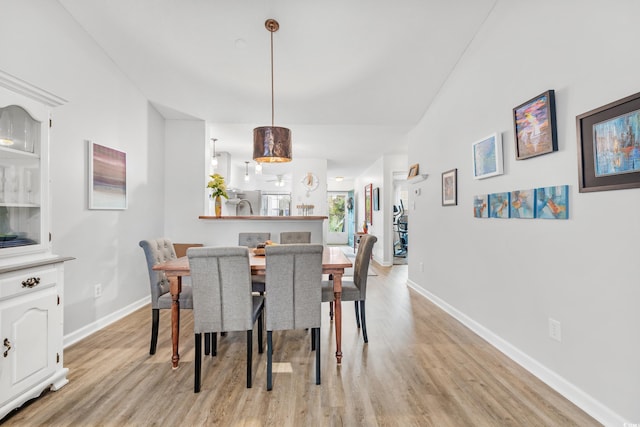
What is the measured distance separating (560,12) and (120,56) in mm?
3905

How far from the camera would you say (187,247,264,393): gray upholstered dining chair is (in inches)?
74.7

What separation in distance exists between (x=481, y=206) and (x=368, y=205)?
217 inches

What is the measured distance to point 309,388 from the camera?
6.52ft

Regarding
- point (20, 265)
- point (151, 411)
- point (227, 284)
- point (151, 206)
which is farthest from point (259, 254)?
point (151, 206)

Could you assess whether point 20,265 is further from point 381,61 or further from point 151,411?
point 381,61

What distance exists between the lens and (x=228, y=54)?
10.6 feet

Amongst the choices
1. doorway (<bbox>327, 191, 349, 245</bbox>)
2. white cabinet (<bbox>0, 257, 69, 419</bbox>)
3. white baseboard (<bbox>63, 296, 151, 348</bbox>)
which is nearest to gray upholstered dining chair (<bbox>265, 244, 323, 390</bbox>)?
white cabinet (<bbox>0, 257, 69, 419</bbox>)

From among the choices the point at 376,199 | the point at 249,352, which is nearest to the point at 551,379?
the point at 249,352

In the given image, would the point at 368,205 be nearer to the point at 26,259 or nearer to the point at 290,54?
the point at 290,54

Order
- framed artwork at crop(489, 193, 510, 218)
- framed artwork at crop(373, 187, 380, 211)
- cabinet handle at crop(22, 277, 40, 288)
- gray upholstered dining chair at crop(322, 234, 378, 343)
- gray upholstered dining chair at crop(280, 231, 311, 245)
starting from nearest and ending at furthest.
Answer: cabinet handle at crop(22, 277, 40, 288) < framed artwork at crop(489, 193, 510, 218) < gray upholstered dining chair at crop(322, 234, 378, 343) < gray upholstered dining chair at crop(280, 231, 311, 245) < framed artwork at crop(373, 187, 380, 211)

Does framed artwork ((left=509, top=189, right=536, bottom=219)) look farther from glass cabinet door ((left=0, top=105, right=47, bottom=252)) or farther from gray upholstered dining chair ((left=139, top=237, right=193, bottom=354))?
glass cabinet door ((left=0, top=105, right=47, bottom=252))

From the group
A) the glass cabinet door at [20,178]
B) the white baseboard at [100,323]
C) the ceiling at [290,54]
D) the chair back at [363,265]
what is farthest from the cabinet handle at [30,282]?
the ceiling at [290,54]

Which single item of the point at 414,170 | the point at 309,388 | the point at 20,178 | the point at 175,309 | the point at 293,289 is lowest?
the point at 309,388

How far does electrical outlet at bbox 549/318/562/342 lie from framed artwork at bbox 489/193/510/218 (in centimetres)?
85
